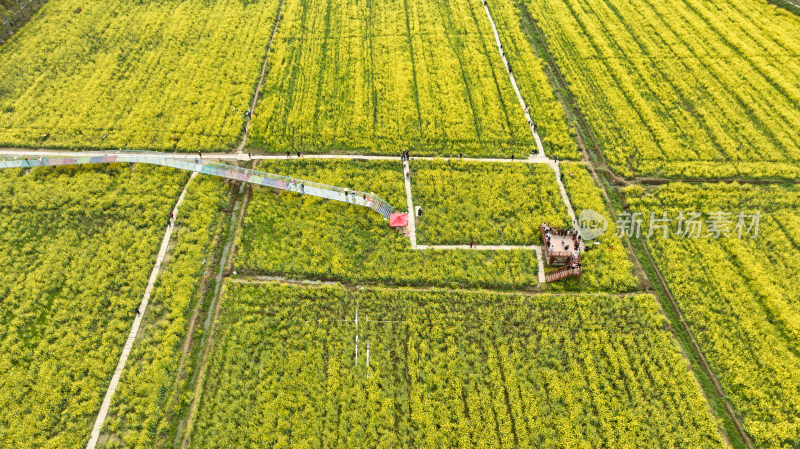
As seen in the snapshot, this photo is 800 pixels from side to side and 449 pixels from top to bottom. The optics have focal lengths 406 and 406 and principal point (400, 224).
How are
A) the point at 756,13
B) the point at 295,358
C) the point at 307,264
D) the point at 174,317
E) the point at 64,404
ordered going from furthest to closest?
the point at 756,13
the point at 307,264
the point at 174,317
the point at 295,358
the point at 64,404

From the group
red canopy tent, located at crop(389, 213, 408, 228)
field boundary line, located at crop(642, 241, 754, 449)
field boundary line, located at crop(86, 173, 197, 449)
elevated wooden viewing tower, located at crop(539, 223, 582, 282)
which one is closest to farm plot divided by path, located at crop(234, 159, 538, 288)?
red canopy tent, located at crop(389, 213, 408, 228)

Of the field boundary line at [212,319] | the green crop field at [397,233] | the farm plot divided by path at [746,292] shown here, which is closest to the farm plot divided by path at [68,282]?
the green crop field at [397,233]

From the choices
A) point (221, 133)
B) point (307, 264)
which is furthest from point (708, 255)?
point (221, 133)

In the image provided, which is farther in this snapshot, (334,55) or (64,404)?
(334,55)

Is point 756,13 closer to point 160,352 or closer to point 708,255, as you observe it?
point 708,255

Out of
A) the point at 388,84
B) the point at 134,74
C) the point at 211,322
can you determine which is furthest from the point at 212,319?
the point at 134,74

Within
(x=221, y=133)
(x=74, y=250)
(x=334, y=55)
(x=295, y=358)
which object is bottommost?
(x=295, y=358)
